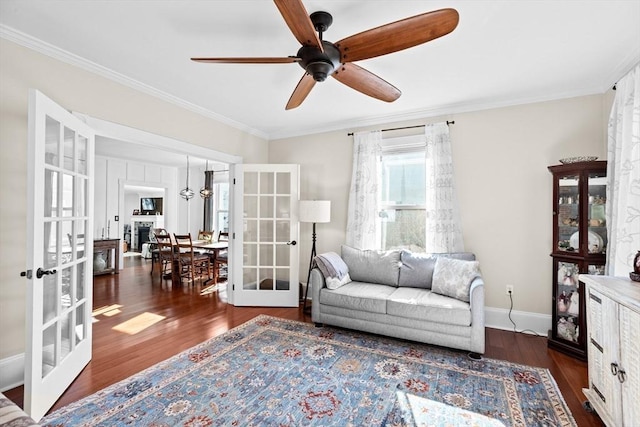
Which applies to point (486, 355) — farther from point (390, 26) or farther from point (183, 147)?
point (183, 147)

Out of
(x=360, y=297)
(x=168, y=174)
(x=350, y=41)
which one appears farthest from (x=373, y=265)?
(x=168, y=174)

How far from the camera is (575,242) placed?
2908 mm

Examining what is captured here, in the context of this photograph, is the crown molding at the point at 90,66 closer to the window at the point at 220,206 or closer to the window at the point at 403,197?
the window at the point at 403,197

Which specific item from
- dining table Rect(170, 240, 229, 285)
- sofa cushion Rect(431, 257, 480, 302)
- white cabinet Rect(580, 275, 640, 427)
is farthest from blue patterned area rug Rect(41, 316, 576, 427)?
dining table Rect(170, 240, 229, 285)

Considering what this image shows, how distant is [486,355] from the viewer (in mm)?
2824

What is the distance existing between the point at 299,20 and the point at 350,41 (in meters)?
0.35

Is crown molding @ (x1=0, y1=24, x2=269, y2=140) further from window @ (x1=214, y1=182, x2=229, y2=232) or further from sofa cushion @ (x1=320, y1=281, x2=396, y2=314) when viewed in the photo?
window @ (x1=214, y1=182, x2=229, y2=232)

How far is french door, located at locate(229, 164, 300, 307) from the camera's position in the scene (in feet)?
14.1

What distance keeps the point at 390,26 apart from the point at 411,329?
8.46 ft

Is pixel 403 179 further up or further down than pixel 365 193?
further up

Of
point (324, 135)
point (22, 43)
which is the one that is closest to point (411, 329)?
point (324, 135)

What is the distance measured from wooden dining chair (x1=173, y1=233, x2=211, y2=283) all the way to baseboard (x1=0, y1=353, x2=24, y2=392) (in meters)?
3.19

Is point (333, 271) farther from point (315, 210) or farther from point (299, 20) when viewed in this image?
point (299, 20)

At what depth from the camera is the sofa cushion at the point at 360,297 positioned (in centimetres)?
311
